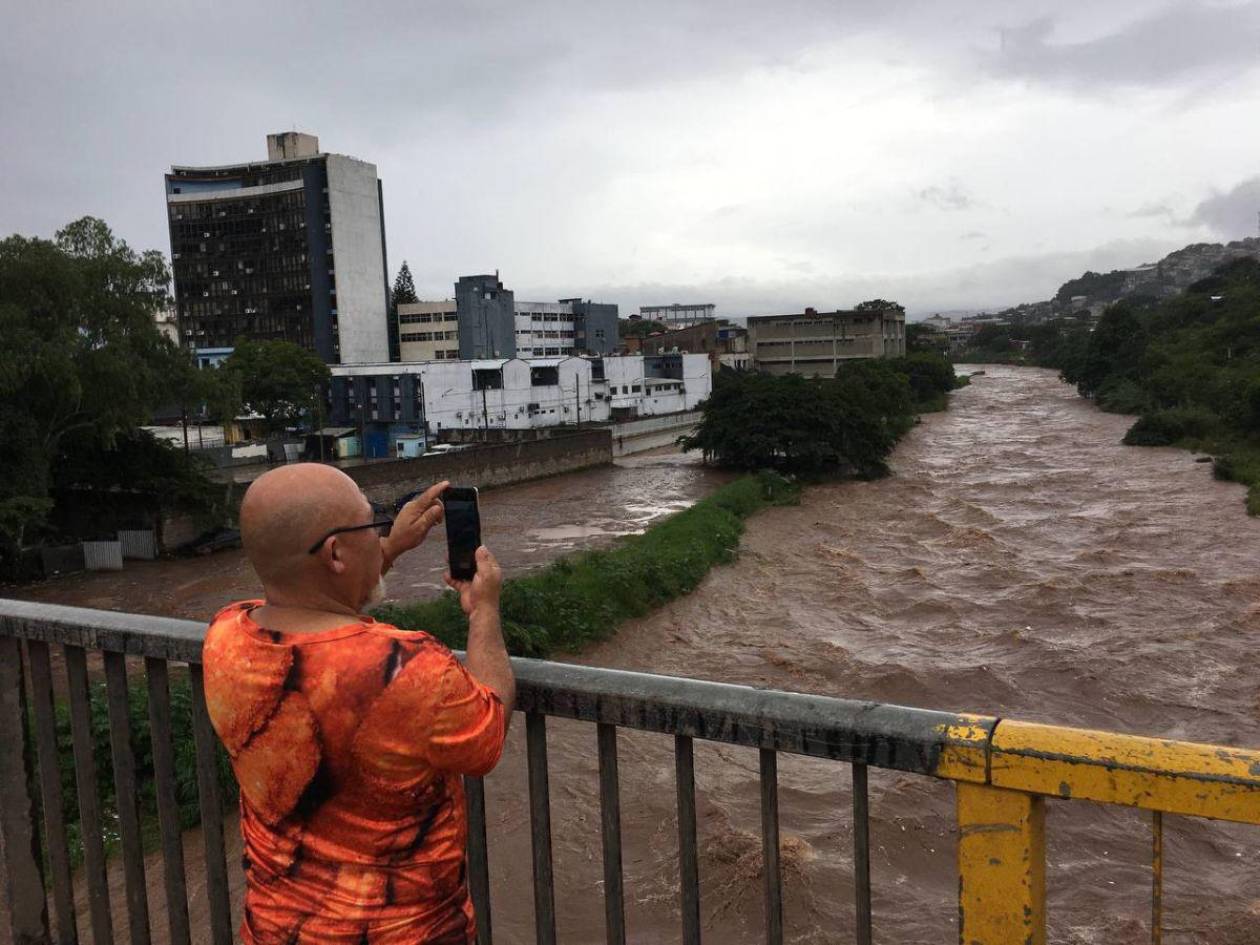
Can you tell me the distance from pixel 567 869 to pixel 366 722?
724cm

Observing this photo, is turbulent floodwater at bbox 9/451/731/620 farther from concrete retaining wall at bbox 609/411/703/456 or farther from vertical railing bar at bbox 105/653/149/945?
vertical railing bar at bbox 105/653/149/945

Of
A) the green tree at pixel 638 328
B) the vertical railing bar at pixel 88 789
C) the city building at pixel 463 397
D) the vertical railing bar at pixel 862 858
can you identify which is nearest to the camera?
the vertical railing bar at pixel 862 858

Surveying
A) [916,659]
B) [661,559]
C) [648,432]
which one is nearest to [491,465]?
[648,432]

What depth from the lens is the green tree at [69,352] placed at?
63.3 feet

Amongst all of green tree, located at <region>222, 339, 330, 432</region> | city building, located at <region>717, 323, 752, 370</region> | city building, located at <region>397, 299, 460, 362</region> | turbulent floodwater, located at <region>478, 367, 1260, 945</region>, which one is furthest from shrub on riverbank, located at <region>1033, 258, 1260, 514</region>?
city building, located at <region>397, 299, 460, 362</region>

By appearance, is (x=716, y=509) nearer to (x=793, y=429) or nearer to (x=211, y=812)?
(x=793, y=429)

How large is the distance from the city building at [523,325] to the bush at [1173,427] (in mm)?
30023

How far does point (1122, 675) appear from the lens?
41.7 feet

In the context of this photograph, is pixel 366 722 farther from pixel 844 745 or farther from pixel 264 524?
pixel 844 745

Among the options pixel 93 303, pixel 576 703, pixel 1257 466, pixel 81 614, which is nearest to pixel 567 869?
pixel 81 614

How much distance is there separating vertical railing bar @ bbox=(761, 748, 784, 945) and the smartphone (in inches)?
23.4

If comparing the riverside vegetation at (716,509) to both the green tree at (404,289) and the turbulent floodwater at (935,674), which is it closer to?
the turbulent floodwater at (935,674)

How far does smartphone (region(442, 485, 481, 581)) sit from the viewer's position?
1858mm

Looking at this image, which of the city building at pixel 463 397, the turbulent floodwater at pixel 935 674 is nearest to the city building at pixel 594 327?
the city building at pixel 463 397
